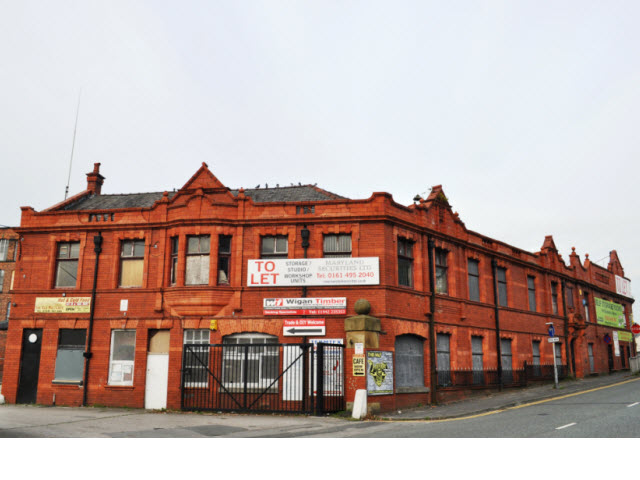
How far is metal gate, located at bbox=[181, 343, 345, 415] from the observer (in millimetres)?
18172

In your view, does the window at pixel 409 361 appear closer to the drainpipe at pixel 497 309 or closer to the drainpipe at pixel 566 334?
the drainpipe at pixel 497 309

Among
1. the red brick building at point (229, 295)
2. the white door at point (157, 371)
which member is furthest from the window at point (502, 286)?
the white door at point (157, 371)

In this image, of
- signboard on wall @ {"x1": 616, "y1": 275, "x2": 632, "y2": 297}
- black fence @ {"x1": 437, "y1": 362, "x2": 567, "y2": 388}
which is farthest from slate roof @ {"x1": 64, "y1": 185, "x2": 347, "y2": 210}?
signboard on wall @ {"x1": 616, "y1": 275, "x2": 632, "y2": 297}

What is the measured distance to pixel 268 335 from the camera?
65.7 ft

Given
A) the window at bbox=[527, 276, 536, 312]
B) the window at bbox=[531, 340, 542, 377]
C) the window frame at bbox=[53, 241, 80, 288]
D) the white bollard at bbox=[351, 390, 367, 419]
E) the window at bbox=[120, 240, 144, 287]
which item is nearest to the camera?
the white bollard at bbox=[351, 390, 367, 419]

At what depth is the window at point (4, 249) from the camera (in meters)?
55.0

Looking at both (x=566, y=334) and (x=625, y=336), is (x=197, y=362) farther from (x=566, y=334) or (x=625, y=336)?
(x=625, y=336)

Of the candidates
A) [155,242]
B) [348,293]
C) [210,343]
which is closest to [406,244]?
[348,293]

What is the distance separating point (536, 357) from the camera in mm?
29391

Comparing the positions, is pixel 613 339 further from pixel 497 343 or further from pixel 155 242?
pixel 155 242

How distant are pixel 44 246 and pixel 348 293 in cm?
1319

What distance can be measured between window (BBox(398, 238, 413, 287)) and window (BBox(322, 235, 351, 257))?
2.26m

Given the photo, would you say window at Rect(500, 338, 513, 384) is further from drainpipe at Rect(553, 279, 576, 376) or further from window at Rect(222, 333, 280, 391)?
window at Rect(222, 333, 280, 391)

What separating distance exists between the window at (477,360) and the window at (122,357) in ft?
48.0
